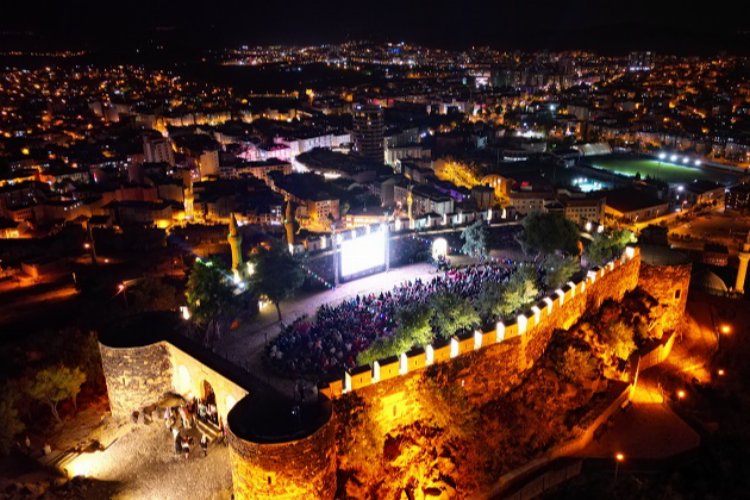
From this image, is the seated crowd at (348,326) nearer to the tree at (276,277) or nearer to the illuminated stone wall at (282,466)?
the tree at (276,277)

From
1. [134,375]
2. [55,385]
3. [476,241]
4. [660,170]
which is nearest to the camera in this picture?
[134,375]

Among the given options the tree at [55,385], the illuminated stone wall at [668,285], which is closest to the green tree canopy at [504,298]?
the illuminated stone wall at [668,285]

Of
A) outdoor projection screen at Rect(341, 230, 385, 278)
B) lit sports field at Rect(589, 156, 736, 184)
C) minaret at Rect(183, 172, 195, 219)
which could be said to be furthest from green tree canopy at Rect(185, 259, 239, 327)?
lit sports field at Rect(589, 156, 736, 184)

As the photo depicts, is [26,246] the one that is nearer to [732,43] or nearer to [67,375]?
[67,375]

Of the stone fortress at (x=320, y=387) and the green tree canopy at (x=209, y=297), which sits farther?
the green tree canopy at (x=209, y=297)

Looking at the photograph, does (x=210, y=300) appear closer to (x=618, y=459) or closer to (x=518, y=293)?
(x=518, y=293)

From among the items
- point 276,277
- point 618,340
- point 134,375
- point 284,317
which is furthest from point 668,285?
point 134,375
